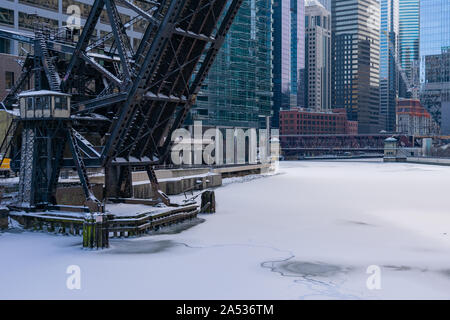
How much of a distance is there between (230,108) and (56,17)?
62.9 m

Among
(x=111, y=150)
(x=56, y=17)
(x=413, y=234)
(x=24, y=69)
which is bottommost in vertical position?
(x=413, y=234)

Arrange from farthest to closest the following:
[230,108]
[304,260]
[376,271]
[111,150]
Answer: [230,108] → [111,150] → [304,260] → [376,271]

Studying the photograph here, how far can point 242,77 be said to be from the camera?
128m

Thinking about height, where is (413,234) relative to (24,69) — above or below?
below

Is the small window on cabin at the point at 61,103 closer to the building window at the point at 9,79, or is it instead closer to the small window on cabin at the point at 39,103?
the small window on cabin at the point at 39,103

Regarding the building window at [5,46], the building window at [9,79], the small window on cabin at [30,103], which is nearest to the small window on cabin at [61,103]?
the small window on cabin at [30,103]

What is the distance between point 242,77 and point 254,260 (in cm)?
10964

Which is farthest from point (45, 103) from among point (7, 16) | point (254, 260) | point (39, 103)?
point (7, 16)

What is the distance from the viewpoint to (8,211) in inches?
1095

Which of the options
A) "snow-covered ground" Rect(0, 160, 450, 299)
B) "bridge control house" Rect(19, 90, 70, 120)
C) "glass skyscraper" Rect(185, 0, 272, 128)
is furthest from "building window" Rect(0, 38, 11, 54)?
"glass skyscraper" Rect(185, 0, 272, 128)

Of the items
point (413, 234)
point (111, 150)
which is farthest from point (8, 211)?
point (413, 234)

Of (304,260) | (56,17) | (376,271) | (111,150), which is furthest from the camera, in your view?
(56,17)
